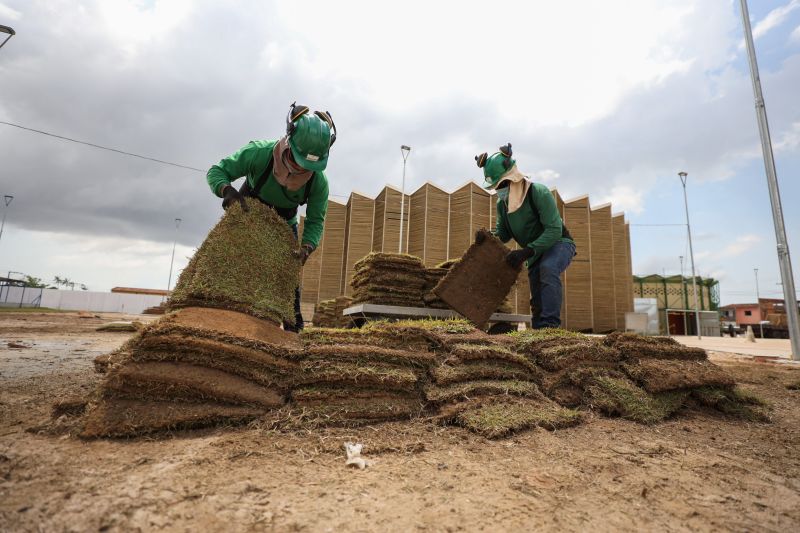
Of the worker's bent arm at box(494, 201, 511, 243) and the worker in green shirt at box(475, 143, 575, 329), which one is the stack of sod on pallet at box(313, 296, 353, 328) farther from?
the worker in green shirt at box(475, 143, 575, 329)

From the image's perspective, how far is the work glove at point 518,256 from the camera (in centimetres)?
454

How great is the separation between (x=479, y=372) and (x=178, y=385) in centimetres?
167

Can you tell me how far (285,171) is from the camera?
3396mm

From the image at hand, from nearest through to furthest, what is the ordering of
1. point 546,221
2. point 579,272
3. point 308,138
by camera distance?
point 308,138 → point 546,221 → point 579,272

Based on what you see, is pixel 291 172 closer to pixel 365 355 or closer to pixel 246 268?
pixel 246 268

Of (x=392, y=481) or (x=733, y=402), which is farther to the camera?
(x=733, y=402)

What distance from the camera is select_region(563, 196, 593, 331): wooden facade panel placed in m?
15.9

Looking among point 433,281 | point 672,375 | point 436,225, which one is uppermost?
point 436,225

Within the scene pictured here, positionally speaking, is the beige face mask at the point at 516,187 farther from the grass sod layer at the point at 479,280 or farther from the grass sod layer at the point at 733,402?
the grass sod layer at the point at 733,402

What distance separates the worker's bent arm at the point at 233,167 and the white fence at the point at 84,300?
3515 centimetres

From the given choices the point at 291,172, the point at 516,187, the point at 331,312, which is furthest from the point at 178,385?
the point at 331,312

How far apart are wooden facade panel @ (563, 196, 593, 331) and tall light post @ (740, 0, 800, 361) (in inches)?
317

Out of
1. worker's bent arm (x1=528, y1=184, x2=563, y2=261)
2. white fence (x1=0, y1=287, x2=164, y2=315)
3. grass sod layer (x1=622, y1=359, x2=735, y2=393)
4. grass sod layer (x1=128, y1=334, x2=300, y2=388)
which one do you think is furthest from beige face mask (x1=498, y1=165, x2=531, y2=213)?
white fence (x1=0, y1=287, x2=164, y2=315)

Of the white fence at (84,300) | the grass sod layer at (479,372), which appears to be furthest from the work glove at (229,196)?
the white fence at (84,300)
